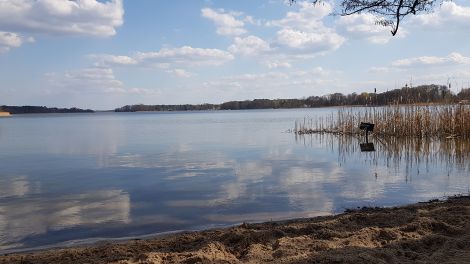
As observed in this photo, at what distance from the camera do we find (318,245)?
526 centimetres

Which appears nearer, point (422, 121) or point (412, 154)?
point (412, 154)

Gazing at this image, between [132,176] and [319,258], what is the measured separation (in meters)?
9.40

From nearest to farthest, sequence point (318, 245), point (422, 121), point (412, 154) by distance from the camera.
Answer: point (318, 245) → point (412, 154) → point (422, 121)

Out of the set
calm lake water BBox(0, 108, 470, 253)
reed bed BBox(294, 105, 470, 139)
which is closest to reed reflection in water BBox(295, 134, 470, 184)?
calm lake water BBox(0, 108, 470, 253)

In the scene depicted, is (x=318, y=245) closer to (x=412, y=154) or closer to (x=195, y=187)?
(x=195, y=187)

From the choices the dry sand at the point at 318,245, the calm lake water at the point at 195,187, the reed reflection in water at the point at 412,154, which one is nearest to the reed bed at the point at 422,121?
the reed reflection in water at the point at 412,154

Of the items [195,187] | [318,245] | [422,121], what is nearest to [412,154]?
[422,121]

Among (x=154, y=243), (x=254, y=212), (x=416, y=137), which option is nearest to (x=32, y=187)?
(x=254, y=212)

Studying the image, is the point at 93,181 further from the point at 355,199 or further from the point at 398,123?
the point at 398,123

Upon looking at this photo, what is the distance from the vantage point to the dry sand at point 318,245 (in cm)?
488

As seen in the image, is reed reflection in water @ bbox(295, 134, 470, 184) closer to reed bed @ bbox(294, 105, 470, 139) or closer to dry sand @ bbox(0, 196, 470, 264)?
reed bed @ bbox(294, 105, 470, 139)

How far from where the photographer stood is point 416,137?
77.6 ft

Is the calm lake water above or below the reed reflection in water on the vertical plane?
above

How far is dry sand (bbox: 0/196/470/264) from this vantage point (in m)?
Answer: 4.88
